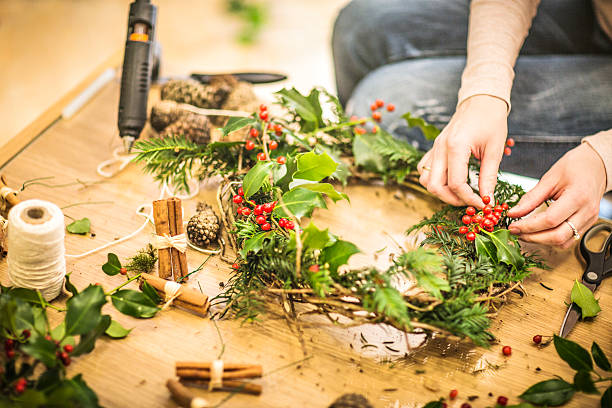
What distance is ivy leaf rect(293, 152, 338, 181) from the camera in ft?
2.55

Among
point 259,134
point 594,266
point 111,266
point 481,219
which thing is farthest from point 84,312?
point 594,266

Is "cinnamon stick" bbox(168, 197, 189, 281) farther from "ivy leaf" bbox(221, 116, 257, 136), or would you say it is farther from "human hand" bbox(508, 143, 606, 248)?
"human hand" bbox(508, 143, 606, 248)

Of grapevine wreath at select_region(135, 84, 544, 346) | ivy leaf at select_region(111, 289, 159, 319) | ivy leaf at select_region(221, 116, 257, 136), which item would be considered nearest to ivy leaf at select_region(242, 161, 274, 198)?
grapevine wreath at select_region(135, 84, 544, 346)

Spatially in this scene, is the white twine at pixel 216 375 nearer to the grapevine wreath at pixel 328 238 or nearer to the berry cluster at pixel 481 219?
the grapevine wreath at pixel 328 238

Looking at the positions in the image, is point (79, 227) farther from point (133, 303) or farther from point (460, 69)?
point (460, 69)

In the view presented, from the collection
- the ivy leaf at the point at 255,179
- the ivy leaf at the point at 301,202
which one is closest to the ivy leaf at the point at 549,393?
the ivy leaf at the point at 301,202

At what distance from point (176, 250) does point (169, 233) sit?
32mm

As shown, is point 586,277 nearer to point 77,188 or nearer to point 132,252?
point 132,252

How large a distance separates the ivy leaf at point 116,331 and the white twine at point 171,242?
149 mm

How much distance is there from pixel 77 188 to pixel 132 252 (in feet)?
0.72

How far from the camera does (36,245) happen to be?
666 mm

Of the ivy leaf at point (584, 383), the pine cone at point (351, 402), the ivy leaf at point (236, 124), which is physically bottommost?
the pine cone at point (351, 402)

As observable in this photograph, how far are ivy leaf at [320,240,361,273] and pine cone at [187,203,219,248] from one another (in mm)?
253

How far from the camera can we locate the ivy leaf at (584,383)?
0.67 meters
